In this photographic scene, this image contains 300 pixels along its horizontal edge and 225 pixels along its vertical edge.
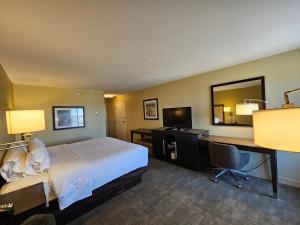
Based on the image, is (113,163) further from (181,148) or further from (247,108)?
(247,108)

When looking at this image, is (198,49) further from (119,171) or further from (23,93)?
(23,93)

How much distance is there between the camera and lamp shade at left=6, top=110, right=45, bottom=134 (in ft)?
6.01

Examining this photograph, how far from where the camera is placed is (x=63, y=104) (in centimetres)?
454

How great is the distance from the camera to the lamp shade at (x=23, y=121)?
183cm

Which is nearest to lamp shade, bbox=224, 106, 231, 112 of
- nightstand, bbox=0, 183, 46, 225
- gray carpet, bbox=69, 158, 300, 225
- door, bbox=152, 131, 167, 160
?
gray carpet, bbox=69, 158, 300, 225

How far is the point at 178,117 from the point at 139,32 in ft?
8.66

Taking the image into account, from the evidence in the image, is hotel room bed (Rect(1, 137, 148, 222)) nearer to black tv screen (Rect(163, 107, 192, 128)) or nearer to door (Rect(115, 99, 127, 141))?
black tv screen (Rect(163, 107, 192, 128))

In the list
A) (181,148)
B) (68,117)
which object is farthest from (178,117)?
(68,117)

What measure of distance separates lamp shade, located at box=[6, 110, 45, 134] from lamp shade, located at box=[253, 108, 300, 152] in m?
2.51

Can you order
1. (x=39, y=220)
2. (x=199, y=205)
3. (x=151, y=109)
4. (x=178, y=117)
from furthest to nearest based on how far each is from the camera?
1. (x=151, y=109)
2. (x=178, y=117)
3. (x=199, y=205)
4. (x=39, y=220)

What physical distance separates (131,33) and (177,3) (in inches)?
24.5

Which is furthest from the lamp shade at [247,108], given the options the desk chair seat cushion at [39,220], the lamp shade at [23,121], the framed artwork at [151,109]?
the lamp shade at [23,121]

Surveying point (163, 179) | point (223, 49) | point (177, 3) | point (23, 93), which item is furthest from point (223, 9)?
point (23, 93)

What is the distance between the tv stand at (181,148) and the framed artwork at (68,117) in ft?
8.51
